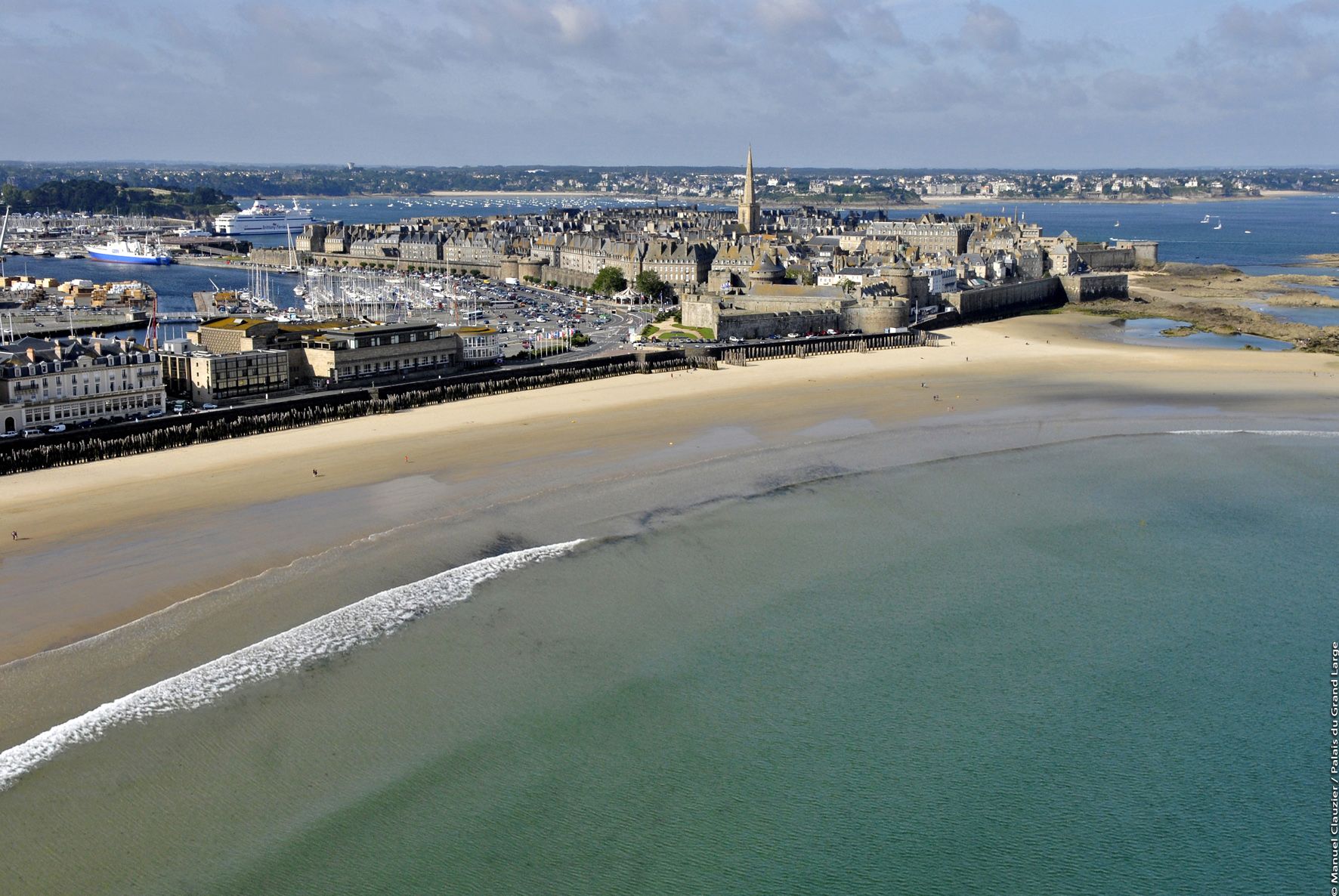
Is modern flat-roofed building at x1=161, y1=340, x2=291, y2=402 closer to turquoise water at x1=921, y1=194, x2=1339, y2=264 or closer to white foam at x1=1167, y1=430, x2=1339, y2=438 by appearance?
white foam at x1=1167, y1=430, x2=1339, y2=438

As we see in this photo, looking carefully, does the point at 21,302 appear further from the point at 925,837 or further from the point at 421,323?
the point at 925,837

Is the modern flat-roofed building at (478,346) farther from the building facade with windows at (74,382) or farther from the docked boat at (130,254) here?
the docked boat at (130,254)

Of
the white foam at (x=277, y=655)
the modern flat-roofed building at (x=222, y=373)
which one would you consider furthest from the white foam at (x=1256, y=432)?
the modern flat-roofed building at (x=222, y=373)

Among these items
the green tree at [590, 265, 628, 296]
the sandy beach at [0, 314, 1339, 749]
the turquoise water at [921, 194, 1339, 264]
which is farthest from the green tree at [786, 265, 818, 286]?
the turquoise water at [921, 194, 1339, 264]

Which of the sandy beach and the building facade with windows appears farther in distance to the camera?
the building facade with windows

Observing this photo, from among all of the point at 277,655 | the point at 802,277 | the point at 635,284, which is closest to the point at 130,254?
the point at 635,284

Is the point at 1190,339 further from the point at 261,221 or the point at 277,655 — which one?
the point at 261,221

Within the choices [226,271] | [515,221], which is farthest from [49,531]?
[515,221]
